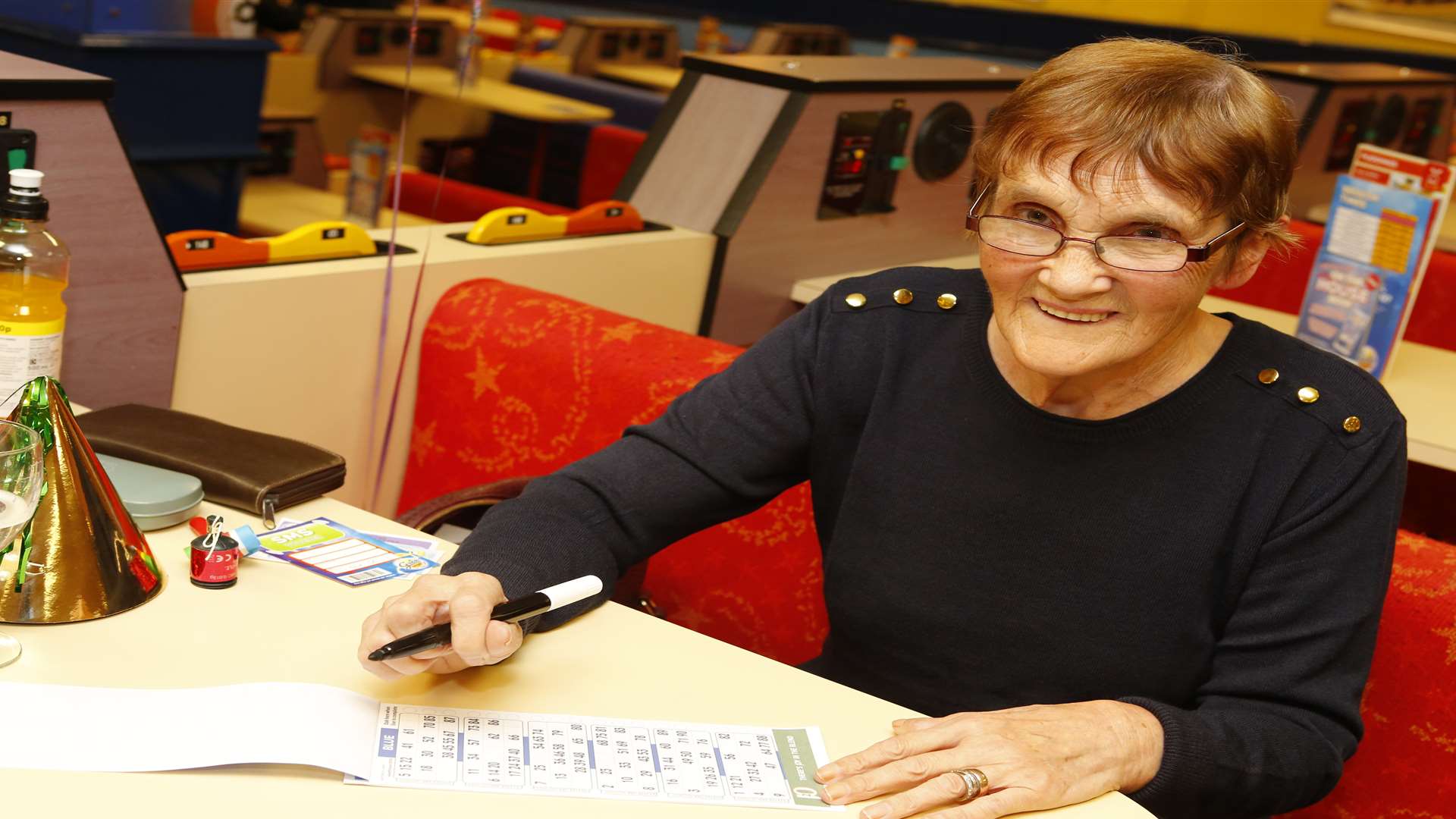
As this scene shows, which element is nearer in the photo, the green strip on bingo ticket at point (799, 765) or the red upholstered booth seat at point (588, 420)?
the green strip on bingo ticket at point (799, 765)

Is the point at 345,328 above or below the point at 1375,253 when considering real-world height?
below

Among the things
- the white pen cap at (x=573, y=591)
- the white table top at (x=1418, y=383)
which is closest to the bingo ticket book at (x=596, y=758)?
the white pen cap at (x=573, y=591)

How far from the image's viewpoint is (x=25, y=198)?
57.8 inches

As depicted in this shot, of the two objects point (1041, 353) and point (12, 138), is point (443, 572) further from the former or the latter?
point (12, 138)

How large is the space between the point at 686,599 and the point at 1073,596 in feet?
2.51

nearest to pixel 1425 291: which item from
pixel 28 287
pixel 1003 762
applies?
pixel 1003 762

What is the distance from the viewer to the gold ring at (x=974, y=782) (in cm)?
106

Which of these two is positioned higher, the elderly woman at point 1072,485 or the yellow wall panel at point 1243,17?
the yellow wall panel at point 1243,17

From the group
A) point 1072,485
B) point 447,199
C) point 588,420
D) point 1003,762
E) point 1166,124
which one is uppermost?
point 1166,124

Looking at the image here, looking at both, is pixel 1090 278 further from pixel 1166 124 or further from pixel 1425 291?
pixel 1425 291

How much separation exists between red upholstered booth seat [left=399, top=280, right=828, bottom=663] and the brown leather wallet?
0.52 meters

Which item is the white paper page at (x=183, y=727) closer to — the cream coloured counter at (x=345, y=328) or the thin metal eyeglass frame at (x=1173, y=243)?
the thin metal eyeglass frame at (x=1173, y=243)

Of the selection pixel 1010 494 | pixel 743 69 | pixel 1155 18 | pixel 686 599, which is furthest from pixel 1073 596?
pixel 1155 18

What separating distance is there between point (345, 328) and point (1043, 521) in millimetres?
1147
